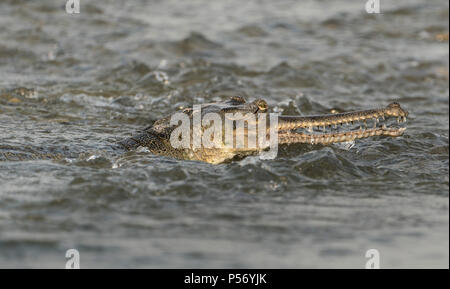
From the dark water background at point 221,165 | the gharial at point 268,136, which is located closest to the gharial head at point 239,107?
the gharial at point 268,136

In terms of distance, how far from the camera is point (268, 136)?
7.75 metres

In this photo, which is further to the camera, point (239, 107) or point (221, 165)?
point (239, 107)

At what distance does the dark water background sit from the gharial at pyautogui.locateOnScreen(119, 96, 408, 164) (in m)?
0.21

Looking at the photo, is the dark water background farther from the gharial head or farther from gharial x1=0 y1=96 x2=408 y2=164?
the gharial head

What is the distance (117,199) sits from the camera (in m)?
6.23

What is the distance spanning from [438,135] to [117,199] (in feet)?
16.0

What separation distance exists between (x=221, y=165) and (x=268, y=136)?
2.15 feet

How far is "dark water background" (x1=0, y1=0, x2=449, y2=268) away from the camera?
5406mm

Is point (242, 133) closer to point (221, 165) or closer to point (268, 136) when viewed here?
point (268, 136)

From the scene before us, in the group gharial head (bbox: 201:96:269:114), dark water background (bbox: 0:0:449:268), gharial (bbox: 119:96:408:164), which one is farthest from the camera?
gharial head (bbox: 201:96:269:114)

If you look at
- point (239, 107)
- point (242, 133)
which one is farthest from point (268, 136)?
point (239, 107)

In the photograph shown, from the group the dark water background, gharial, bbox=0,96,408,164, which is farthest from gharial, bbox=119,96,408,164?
the dark water background

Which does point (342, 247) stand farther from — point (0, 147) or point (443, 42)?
point (443, 42)
